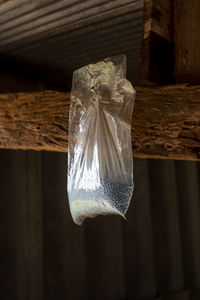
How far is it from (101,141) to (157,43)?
0.54m

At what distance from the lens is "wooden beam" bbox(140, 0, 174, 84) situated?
136cm

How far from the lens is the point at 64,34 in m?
2.19

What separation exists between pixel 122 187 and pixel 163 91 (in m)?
0.42

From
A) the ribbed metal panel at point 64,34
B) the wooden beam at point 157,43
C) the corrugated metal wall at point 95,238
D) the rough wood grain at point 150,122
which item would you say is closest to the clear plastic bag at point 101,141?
the rough wood grain at point 150,122

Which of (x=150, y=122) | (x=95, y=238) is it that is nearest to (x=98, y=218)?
(x=95, y=238)

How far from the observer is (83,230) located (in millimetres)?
3086

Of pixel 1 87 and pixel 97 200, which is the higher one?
pixel 1 87

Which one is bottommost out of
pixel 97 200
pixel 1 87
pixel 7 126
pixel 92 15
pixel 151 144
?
pixel 97 200

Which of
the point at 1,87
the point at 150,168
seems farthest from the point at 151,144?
the point at 150,168

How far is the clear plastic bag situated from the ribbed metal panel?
0.82 m

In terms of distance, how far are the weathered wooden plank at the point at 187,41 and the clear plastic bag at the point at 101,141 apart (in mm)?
305

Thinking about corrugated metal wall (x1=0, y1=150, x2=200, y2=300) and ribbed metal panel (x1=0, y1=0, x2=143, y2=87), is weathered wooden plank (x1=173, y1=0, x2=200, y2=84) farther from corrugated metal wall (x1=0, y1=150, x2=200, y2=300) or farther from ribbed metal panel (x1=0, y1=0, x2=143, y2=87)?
corrugated metal wall (x1=0, y1=150, x2=200, y2=300)

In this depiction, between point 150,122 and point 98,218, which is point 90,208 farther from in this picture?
point 98,218

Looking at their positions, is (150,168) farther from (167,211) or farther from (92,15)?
(92,15)
